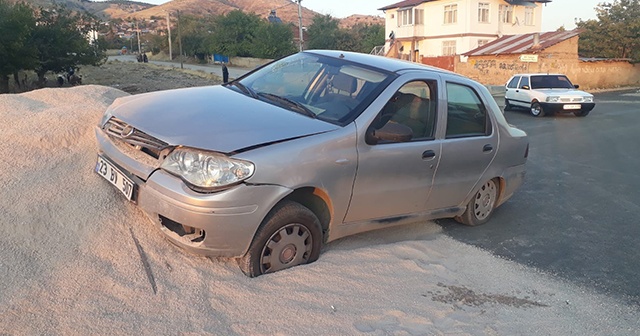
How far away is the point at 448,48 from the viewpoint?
49.3 metres

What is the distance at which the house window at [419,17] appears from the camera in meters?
51.1

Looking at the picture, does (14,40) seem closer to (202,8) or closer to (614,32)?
(614,32)

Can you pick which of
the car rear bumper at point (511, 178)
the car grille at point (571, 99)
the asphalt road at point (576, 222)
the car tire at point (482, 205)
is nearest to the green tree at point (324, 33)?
the car grille at point (571, 99)

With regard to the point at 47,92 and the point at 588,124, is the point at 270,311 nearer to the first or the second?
the point at 47,92

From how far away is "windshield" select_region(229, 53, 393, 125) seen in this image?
4.23m

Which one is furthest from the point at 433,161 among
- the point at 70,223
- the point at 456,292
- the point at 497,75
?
the point at 497,75

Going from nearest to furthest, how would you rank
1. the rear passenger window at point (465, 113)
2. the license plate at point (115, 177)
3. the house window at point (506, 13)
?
the license plate at point (115, 177)
the rear passenger window at point (465, 113)
the house window at point (506, 13)

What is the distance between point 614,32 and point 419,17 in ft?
57.3

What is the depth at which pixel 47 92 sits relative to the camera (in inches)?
256

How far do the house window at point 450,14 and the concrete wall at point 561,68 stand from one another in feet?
36.2

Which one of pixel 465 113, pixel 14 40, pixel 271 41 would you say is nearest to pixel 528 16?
pixel 271 41

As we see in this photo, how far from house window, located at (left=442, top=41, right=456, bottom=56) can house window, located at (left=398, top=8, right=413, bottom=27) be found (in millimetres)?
4441

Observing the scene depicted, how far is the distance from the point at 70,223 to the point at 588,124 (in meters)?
16.7

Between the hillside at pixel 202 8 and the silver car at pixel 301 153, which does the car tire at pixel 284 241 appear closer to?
the silver car at pixel 301 153
